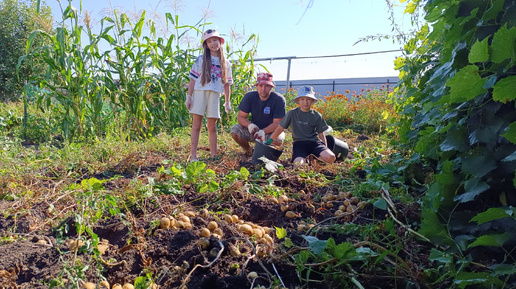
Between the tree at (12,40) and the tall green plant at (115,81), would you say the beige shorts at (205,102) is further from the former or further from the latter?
the tree at (12,40)

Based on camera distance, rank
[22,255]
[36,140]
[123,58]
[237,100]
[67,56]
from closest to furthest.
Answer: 1. [22,255]
2. [67,56]
3. [123,58]
4. [36,140]
5. [237,100]

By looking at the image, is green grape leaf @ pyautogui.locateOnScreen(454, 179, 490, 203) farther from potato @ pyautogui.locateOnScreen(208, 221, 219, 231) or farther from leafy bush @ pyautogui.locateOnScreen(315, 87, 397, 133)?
leafy bush @ pyautogui.locateOnScreen(315, 87, 397, 133)

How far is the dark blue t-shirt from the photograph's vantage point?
179 inches

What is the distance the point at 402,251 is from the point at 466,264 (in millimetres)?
429

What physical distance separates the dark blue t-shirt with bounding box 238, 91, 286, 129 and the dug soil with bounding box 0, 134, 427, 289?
1847 mm

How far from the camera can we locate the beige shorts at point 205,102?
13.9 ft

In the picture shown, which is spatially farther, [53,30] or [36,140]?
[36,140]

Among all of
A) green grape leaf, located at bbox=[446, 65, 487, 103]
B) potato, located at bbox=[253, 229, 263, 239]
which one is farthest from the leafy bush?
green grape leaf, located at bbox=[446, 65, 487, 103]

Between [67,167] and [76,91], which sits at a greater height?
[76,91]

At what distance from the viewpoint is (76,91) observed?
514 cm

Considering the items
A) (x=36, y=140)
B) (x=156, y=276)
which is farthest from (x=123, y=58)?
(x=156, y=276)

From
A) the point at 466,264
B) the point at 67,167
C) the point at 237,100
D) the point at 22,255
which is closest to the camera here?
the point at 466,264

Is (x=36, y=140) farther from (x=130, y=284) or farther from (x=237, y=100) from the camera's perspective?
(x=130, y=284)

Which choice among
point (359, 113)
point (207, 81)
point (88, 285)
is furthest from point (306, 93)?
point (359, 113)
